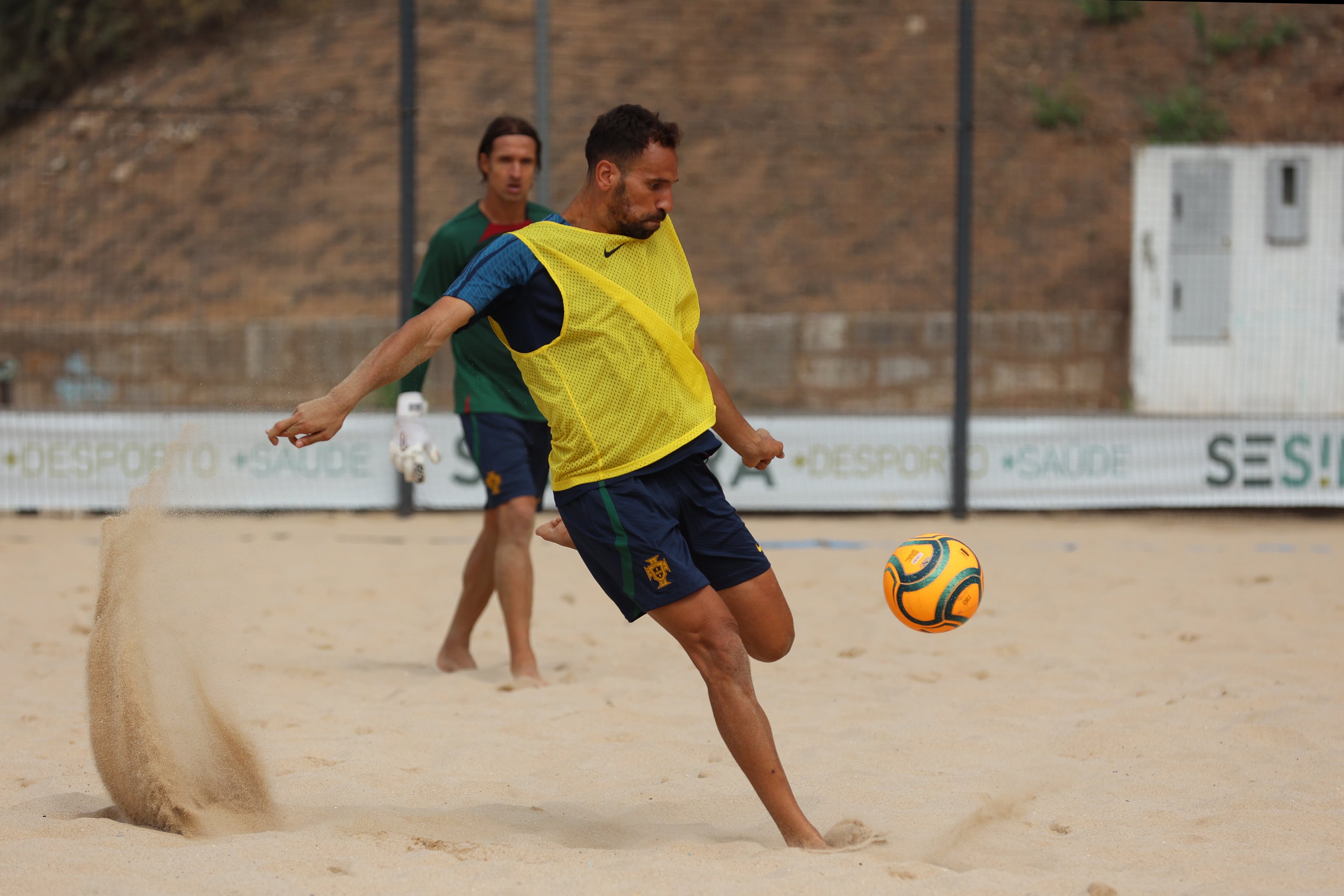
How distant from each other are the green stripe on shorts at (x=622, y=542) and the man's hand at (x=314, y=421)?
2.05 feet

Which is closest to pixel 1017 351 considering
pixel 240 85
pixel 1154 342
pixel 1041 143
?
pixel 1154 342

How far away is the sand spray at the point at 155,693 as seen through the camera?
10.6 ft

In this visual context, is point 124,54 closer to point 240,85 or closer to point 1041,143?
point 240,85

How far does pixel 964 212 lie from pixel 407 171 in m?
3.80

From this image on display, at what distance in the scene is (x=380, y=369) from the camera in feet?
9.34

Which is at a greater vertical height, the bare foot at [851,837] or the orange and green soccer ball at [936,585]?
the orange and green soccer ball at [936,585]

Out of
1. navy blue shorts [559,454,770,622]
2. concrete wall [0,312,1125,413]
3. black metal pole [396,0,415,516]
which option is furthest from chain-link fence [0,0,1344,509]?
navy blue shorts [559,454,770,622]

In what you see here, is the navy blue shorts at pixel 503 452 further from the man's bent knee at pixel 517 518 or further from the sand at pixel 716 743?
the sand at pixel 716 743

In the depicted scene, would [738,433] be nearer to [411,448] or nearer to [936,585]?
[936,585]

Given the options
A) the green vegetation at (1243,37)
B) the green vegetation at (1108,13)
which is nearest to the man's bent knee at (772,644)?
the green vegetation at (1108,13)

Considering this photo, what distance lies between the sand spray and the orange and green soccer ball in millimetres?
1756

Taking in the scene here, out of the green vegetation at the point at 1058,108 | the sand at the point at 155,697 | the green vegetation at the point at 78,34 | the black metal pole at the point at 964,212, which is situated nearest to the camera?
the sand at the point at 155,697

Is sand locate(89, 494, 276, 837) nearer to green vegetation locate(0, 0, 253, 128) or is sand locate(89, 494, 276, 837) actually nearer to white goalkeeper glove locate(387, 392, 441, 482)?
white goalkeeper glove locate(387, 392, 441, 482)

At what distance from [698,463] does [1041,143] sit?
1400cm
